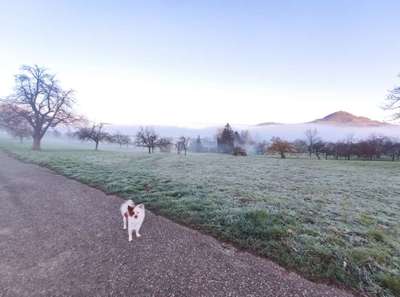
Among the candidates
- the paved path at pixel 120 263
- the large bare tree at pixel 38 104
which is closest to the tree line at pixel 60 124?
the large bare tree at pixel 38 104

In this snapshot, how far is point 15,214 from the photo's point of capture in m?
4.55

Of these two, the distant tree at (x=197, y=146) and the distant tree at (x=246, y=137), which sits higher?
the distant tree at (x=246, y=137)

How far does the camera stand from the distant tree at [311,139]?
1757 inches

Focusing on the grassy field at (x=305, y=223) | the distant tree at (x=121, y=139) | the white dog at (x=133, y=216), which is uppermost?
the distant tree at (x=121, y=139)

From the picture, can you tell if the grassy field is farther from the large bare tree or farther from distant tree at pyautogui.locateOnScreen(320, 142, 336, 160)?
distant tree at pyautogui.locateOnScreen(320, 142, 336, 160)

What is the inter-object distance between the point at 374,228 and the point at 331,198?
2361 millimetres

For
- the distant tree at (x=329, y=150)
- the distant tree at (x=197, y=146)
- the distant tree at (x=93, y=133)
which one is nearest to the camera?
the distant tree at (x=93, y=133)

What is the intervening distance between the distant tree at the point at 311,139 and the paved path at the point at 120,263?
48.1 m

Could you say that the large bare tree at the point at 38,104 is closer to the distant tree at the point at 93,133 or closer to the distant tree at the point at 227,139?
the distant tree at the point at 93,133

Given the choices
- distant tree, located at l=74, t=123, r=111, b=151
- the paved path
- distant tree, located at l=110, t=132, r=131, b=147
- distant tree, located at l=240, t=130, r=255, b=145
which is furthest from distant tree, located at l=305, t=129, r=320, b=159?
the paved path

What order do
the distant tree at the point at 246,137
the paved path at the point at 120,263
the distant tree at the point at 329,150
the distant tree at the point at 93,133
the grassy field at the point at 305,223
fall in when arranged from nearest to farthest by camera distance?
1. the paved path at the point at 120,263
2. the grassy field at the point at 305,223
3. the distant tree at the point at 93,133
4. the distant tree at the point at 329,150
5. the distant tree at the point at 246,137

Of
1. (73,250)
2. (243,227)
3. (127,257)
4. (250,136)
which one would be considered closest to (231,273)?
(243,227)

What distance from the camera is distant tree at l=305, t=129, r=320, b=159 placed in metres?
44.6

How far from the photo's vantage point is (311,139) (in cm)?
4578
